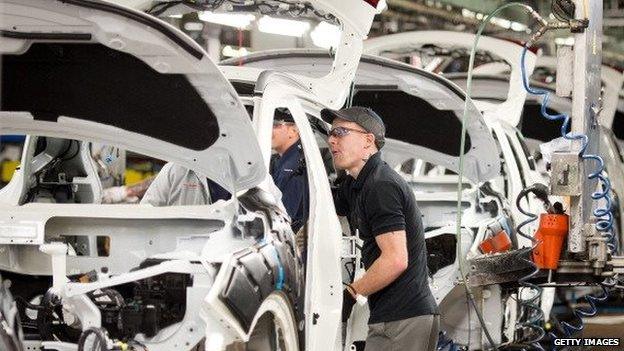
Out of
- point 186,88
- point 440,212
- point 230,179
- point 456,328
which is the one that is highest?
point 186,88

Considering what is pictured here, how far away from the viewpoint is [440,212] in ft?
34.6

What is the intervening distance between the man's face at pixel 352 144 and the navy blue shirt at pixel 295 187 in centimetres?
24

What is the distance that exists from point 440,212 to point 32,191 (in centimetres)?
347

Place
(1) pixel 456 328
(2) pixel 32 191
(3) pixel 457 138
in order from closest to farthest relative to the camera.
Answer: (2) pixel 32 191, (1) pixel 456 328, (3) pixel 457 138

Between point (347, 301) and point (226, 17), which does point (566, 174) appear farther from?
point (226, 17)

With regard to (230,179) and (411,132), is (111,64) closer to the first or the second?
(230,179)

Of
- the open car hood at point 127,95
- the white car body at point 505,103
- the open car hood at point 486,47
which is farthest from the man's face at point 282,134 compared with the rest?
the open car hood at point 486,47

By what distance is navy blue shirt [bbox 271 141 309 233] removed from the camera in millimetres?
7461

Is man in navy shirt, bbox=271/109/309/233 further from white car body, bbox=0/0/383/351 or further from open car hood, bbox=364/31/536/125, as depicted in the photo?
open car hood, bbox=364/31/536/125

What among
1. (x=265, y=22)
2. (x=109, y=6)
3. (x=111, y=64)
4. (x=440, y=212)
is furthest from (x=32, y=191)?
(x=265, y=22)

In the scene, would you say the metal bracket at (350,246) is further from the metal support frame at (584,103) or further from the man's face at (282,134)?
the metal support frame at (584,103)

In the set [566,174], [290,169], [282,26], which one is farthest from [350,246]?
[282,26]

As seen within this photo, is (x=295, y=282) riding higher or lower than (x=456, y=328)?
higher

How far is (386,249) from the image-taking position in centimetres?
680
